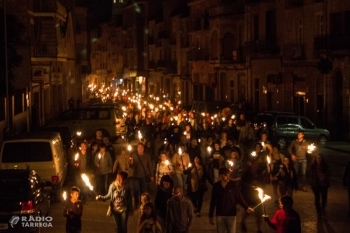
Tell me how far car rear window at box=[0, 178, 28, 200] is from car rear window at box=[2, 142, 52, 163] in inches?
212

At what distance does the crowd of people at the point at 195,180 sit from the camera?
12.6 metres

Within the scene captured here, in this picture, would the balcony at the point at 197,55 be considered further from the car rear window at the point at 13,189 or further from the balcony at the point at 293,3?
the car rear window at the point at 13,189

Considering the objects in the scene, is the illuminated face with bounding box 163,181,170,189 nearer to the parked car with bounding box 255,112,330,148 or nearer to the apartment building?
the parked car with bounding box 255,112,330,148

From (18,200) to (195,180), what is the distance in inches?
209

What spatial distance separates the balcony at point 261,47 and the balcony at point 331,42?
337 inches

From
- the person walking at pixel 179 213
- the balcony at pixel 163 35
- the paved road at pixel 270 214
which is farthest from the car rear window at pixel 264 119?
the balcony at pixel 163 35

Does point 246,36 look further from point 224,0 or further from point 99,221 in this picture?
point 99,221

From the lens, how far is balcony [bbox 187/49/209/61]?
2638 inches

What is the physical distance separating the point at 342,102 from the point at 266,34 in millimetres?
12635

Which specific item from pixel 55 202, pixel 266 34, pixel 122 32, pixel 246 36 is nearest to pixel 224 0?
pixel 246 36

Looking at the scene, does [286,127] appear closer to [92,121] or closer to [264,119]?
[264,119]

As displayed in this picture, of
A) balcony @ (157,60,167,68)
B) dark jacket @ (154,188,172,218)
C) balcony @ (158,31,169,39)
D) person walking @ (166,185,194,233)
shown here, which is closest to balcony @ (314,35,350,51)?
dark jacket @ (154,188,172,218)

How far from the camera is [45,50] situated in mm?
46688

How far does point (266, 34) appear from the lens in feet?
168
